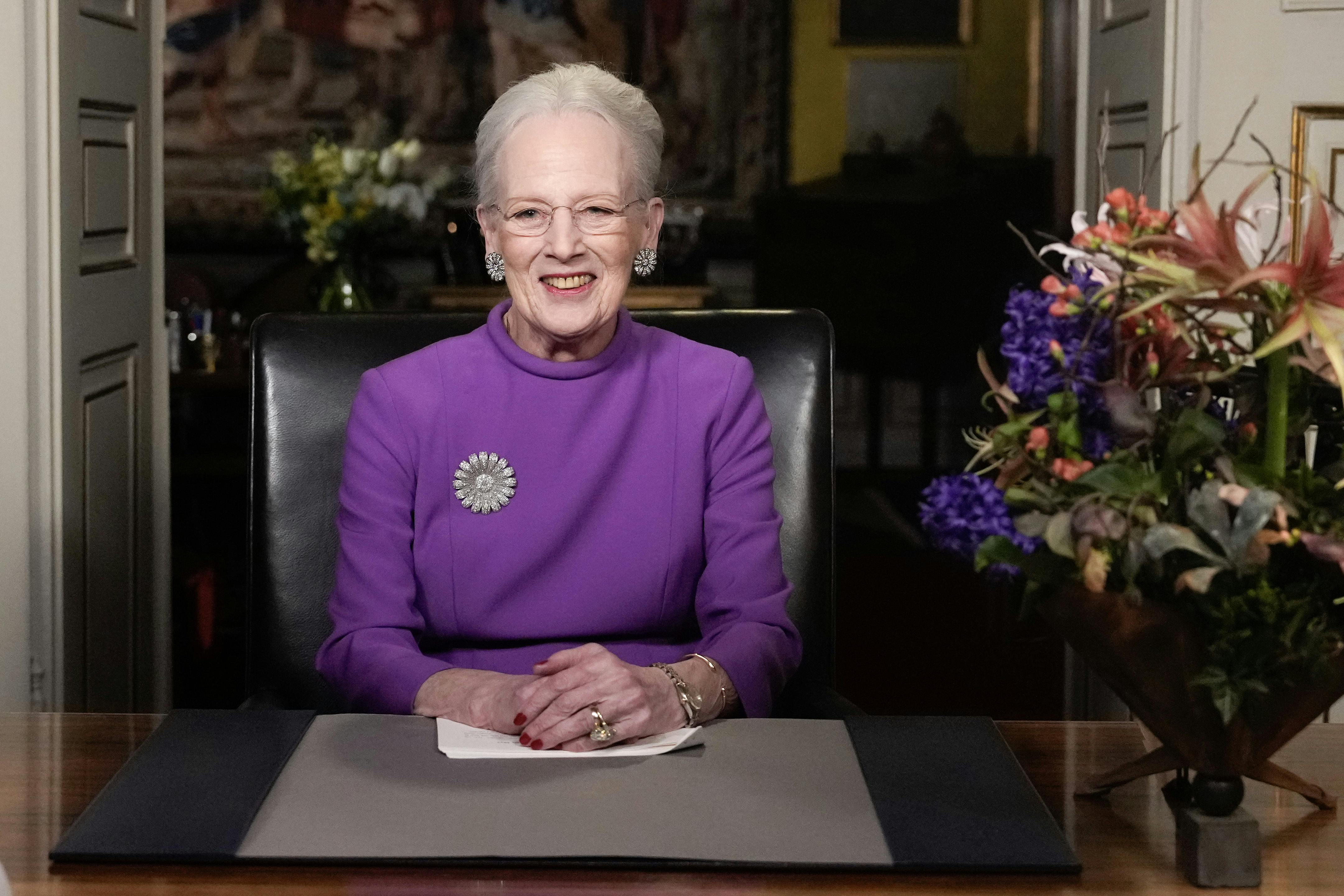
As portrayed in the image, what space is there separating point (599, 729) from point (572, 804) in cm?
21

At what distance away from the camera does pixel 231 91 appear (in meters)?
6.27

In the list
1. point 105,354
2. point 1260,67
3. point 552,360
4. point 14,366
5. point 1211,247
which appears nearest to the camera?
point 1211,247

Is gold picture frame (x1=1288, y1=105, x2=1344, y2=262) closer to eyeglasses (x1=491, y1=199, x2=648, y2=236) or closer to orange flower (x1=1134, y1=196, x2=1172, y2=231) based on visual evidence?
eyeglasses (x1=491, y1=199, x2=648, y2=236)

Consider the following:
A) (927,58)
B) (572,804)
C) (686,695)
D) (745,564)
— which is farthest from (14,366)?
(927,58)

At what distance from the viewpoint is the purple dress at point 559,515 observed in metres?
1.75

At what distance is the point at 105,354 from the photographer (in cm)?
272

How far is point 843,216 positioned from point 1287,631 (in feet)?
18.6

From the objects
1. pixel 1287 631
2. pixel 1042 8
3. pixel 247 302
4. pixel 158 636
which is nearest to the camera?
pixel 1287 631

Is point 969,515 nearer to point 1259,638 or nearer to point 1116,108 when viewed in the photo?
point 1259,638

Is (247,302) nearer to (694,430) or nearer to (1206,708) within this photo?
(694,430)

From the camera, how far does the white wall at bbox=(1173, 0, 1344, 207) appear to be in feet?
8.24

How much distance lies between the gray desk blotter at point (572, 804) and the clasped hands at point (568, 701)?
8 cm

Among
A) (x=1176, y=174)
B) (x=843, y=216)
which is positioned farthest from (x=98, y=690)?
(x=843, y=216)

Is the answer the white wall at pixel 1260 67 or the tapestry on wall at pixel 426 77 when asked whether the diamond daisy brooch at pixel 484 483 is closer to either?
the white wall at pixel 1260 67
